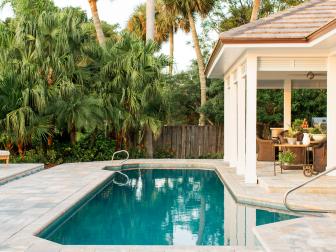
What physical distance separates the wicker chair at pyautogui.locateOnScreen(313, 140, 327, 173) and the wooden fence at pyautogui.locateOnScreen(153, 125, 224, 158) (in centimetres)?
880

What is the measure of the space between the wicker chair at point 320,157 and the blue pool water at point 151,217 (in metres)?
2.17

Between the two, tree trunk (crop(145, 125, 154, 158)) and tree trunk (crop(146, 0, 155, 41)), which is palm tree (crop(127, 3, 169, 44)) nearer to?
tree trunk (crop(146, 0, 155, 41))

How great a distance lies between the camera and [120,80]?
60.4ft

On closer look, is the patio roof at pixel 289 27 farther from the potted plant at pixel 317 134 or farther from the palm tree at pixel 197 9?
the palm tree at pixel 197 9

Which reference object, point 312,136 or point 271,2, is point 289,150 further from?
point 271,2

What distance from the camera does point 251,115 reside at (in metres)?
11.5

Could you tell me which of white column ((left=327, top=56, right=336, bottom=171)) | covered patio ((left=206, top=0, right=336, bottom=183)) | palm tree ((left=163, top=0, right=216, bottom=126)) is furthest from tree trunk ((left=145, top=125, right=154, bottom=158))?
white column ((left=327, top=56, right=336, bottom=171))

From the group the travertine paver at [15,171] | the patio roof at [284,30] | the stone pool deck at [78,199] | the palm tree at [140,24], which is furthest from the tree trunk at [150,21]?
the palm tree at [140,24]

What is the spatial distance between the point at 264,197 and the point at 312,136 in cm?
390

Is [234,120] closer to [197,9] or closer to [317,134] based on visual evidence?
[317,134]

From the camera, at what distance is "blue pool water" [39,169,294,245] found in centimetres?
770

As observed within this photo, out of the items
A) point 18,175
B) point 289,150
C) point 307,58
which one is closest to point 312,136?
point 289,150

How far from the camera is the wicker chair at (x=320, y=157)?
12344 mm

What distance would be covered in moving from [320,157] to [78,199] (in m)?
5.62
